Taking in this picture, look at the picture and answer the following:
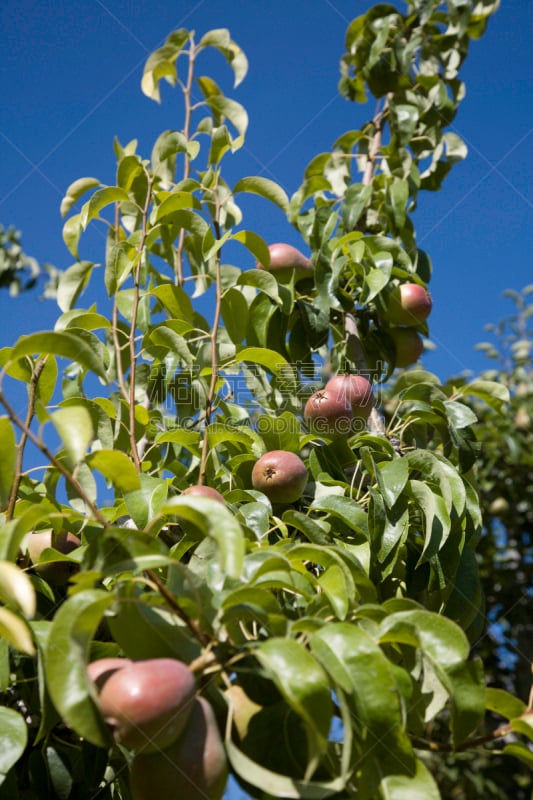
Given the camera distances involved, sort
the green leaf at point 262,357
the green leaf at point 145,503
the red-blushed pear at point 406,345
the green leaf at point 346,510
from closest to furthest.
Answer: the green leaf at point 145,503
the green leaf at point 346,510
the green leaf at point 262,357
the red-blushed pear at point 406,345

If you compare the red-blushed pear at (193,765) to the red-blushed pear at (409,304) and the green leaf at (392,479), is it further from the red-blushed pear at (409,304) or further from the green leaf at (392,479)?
the red-blushed pear at (409,304)

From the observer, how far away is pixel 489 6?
2.44 metres

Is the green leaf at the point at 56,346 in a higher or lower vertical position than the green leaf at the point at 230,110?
lower

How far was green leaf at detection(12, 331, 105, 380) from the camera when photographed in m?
0.88

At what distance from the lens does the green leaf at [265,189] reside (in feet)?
5.40

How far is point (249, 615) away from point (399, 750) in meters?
0.23

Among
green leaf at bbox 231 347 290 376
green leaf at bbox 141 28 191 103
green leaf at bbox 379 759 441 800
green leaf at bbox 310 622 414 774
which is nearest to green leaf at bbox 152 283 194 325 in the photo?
green leaf at bbox 231 347 290 376

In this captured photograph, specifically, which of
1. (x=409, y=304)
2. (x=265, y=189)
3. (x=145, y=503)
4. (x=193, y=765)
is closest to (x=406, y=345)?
(x=409, y=304)

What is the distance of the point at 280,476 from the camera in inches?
54.6

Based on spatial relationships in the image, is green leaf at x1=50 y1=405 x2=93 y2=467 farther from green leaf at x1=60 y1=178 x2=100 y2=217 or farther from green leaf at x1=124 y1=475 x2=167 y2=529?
green leaf at x1=60 y1=178 x2=100 y2=217

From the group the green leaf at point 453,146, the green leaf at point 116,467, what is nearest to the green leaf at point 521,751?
the green leaf at point 116,467

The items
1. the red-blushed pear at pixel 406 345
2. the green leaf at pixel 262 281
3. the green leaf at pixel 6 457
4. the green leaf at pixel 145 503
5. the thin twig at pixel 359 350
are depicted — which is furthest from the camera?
the red-blushed pear at pixel 406 345

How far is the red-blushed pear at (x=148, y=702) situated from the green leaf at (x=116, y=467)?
0.24 metres

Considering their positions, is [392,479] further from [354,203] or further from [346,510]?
[354,203]
